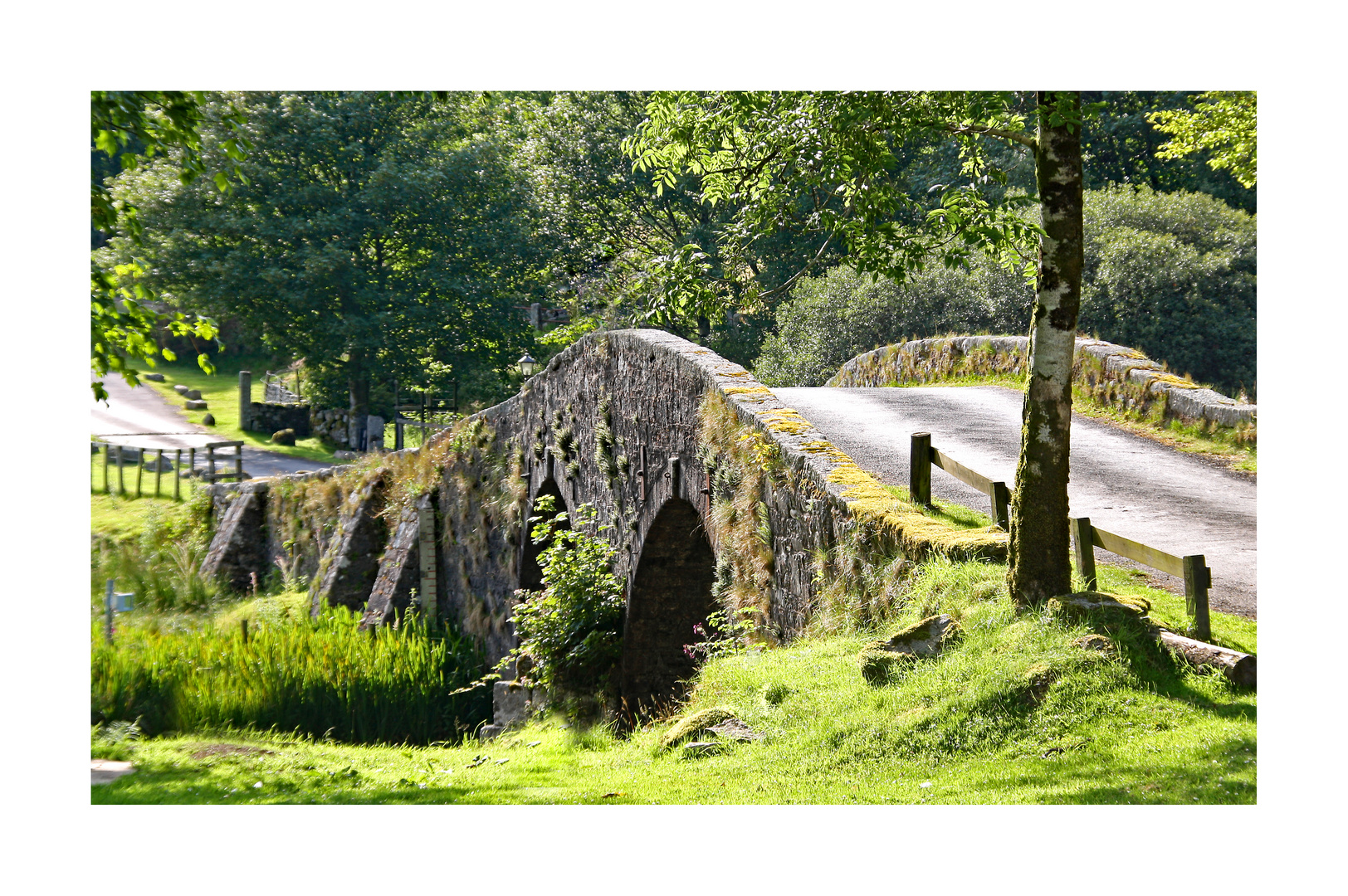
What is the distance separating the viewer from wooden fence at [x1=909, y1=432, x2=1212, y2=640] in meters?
4.37

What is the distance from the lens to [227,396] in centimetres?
3744

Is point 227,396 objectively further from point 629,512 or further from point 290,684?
point 629,512

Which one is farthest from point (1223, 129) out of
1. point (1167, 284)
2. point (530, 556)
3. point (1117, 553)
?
point (1117, 553)

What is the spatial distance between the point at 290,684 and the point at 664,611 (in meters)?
4.10

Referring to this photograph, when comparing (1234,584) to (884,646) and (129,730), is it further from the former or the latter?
(129,730)

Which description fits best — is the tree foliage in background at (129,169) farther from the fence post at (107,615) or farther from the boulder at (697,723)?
the fence post at (107,615)

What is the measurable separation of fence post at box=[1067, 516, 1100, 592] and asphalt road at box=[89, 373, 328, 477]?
Result: 941 inches

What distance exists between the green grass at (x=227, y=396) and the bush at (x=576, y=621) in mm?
20820

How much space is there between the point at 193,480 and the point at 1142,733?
79.7 feet

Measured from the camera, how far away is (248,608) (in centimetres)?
1755

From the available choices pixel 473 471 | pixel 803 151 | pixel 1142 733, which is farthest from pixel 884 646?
pixel 473 471

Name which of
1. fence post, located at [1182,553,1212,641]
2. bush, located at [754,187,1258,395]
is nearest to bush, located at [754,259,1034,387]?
Result: bush, located at [754,187,1258,395]

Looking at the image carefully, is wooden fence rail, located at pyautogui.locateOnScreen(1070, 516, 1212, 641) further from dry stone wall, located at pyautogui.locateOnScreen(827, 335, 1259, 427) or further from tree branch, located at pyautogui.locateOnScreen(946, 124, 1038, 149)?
tree branch, located at pyautogui.locateOnScreen(946, 124, 1038, 149)

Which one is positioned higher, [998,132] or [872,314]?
[872,314]
